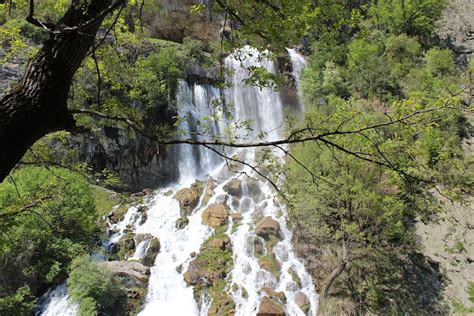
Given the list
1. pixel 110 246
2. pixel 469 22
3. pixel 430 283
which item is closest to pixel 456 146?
pixel 430 283

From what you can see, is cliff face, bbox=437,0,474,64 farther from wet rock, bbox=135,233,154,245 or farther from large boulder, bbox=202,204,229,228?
wet rock, bbox=135,233,154,245

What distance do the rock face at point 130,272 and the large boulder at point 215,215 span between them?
Answer: 12.7ft

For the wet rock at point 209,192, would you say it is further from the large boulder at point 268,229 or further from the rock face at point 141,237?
the large boulder at point 268,229

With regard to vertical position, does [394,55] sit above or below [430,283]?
above

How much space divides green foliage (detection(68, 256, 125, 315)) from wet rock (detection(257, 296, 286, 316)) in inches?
219

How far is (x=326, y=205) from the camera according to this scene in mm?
14875

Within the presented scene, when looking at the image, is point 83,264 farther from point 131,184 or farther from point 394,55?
point 394,55

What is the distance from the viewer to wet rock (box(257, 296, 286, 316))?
13625 millimetres

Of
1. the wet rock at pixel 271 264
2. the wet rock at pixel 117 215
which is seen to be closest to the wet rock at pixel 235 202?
the wet rock at pixel 271 264

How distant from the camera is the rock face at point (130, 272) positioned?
15312mm

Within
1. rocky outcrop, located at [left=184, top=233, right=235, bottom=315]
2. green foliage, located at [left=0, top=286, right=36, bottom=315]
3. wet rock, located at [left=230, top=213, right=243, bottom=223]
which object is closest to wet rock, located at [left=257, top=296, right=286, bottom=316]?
rocky outcrop, located at [left=184, top=233, right=235, bottom=315]

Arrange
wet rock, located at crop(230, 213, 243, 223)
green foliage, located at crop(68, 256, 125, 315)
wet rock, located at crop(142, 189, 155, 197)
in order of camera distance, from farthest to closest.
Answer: wet rock, located at crop(142, 189, 155, 197) → wet rock, located at crop(230, 213, 243, 223) → green foliage, located at crop(68, 256, 125, 315)

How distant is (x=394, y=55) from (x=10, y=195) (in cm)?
2790

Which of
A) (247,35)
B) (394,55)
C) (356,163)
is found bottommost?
(247,35)
